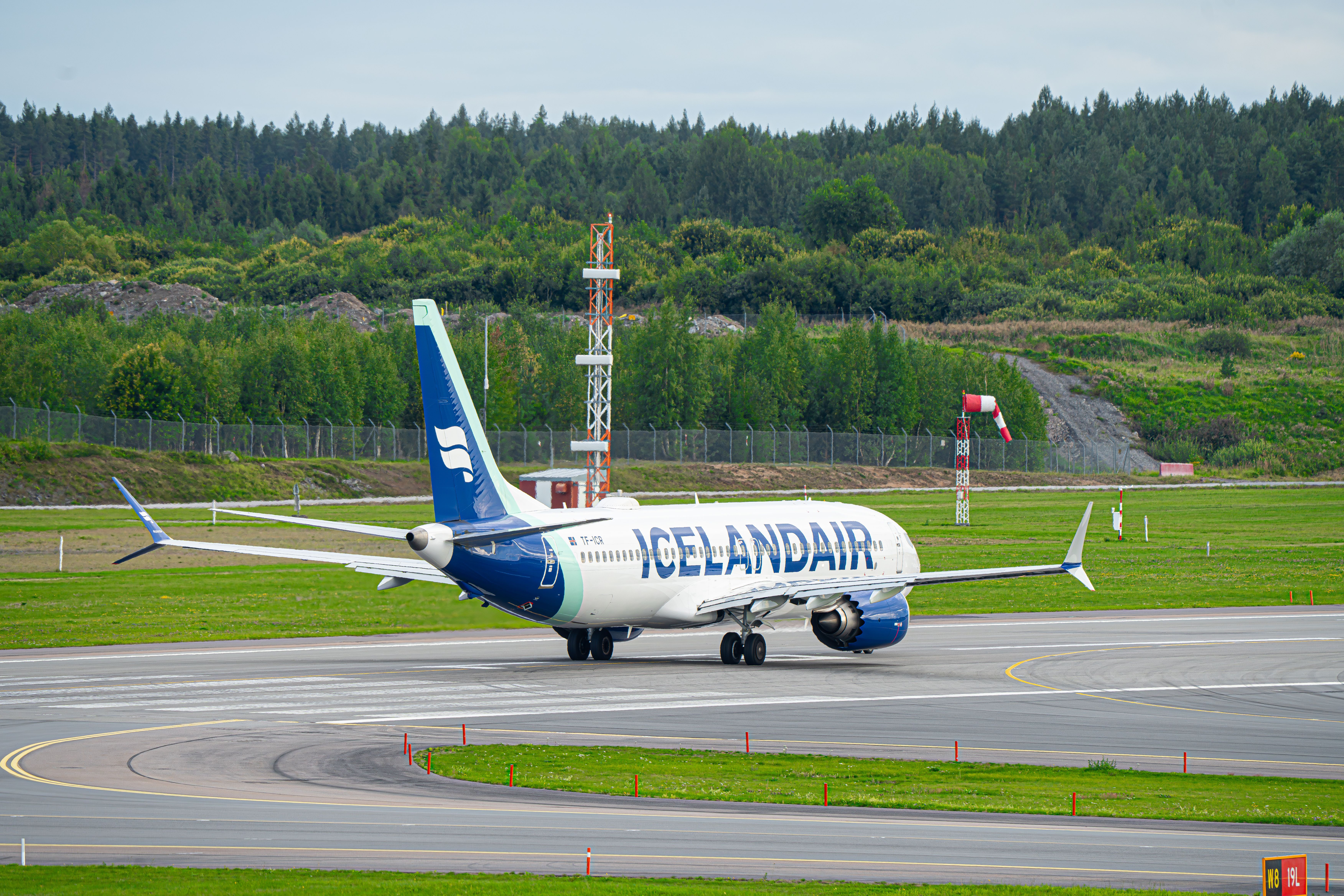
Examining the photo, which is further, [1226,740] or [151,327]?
[151,327]

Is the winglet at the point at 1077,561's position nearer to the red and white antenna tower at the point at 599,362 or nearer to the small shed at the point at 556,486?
the red and white antenna tower at the point at 599,362

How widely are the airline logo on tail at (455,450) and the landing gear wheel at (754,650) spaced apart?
10.1 metres

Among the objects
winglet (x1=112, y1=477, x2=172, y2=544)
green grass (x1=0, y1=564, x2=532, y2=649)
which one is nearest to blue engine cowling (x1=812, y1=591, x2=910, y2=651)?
green grass (x1=0, y1=564, x2=532, y2=649)

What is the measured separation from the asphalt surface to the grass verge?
494 mm

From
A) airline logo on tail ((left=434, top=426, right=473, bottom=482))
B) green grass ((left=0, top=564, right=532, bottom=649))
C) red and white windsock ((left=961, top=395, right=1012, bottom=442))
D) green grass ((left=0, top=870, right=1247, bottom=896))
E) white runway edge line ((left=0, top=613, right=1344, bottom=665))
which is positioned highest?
red and white windsock ((left=961, top=395, right=1012, bottom=442))

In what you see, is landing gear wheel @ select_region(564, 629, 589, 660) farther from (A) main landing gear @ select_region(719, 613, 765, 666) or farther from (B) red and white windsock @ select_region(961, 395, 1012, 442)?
(B) red and white windsock @ select_region(961, 395, 1012, 442)

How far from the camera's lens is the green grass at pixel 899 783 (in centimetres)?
2298

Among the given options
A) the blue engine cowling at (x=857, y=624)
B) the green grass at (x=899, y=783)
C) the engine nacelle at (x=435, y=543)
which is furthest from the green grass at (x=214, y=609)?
the green grass at (x=899, y=783)

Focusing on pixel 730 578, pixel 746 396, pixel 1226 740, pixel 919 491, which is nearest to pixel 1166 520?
pixel 919 491

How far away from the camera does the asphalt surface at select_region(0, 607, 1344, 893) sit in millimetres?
19547

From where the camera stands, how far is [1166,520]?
101 m

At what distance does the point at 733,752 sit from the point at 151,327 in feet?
508

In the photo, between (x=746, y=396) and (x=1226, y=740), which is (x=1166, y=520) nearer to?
(x=746, y=396)

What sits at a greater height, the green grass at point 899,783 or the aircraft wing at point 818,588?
the aircraft wing at point 818,588
